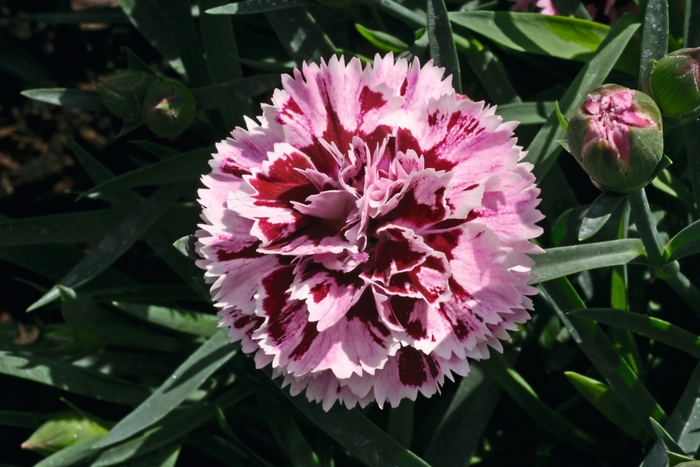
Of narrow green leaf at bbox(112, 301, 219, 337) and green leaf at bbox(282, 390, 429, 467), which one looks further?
narrow green leaf at bbox(112, 301, 219, 337)

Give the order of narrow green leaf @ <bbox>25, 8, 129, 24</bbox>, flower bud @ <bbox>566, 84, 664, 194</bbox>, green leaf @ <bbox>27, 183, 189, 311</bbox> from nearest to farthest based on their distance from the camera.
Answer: flower bud @ <bbox>566, 84, 664, 194</bbox> < green leaf @ <bbox>27, 183, 189, 311</bbox> < narrow green leaf @ <bbox>25, 8, 129, 24</bbox>

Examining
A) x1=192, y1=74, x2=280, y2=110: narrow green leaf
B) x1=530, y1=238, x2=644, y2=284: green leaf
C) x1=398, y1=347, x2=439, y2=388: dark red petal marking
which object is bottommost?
x1=398, y1=347, x2=439, y2=388: dark red petal marking

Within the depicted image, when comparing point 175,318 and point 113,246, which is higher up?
point 113,246

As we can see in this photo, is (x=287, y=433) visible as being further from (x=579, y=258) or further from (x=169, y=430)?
(x=579, y=258)

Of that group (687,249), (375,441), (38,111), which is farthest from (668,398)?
(38,111)

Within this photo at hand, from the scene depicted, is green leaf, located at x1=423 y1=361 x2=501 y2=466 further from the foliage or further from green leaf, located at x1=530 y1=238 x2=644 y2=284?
green leaf, located at x1=530 y1=238 x2=644 y2=284

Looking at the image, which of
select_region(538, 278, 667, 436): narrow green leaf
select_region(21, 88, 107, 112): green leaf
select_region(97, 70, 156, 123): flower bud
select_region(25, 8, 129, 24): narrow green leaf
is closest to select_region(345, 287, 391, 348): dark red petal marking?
select_region(538, 278, 667, 436): narrow green leaf

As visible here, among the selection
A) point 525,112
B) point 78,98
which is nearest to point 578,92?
point 525,112
